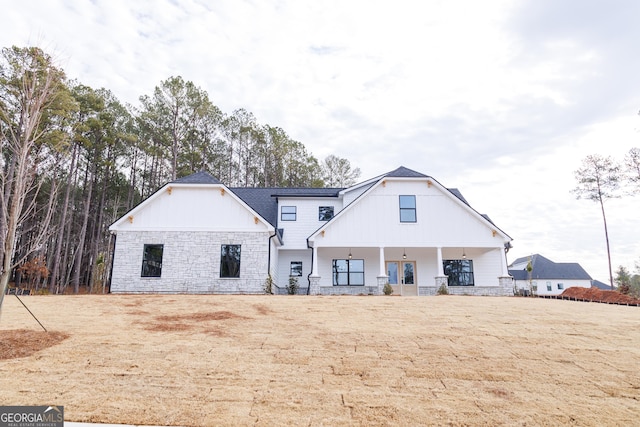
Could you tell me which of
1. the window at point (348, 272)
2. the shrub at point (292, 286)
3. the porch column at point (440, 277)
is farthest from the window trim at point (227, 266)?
the porch column at point (440, 277)

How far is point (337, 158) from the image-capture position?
40.2 meters

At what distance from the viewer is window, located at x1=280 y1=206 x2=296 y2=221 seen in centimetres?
2083

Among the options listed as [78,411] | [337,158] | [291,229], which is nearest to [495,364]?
[78,411]

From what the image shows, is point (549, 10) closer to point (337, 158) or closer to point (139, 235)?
point (139, 235)

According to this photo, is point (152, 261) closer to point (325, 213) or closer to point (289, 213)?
point (289, 213)

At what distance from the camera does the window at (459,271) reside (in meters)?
19.3

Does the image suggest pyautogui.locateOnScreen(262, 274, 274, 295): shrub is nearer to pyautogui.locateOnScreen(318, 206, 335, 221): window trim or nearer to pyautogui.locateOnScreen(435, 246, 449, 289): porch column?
pyautogui.locateOnScreen(318, 206, 335, 221): window trim

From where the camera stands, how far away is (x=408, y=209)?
741 inches

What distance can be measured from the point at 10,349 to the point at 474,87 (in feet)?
57.2

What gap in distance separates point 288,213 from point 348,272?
4670 mm

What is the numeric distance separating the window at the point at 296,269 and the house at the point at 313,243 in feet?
0.18

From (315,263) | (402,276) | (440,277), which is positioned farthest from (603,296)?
(315,263)

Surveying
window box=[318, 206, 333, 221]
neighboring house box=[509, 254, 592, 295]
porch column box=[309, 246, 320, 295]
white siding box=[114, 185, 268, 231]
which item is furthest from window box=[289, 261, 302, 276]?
neighboring house box=[509, 254, 592, 295]

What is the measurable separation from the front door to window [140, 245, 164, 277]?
1117 cm
